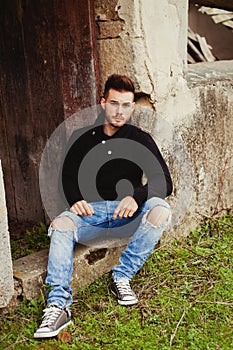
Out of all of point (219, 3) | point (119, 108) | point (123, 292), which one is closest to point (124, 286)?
point (123, 292)

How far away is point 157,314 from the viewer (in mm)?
2859

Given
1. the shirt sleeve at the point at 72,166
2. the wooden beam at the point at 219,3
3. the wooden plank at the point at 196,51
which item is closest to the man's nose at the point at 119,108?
the shirt sleeve at the point at 72,166

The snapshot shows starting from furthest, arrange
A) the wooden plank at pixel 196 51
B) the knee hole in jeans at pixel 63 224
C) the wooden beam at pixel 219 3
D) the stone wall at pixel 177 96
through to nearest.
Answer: the wooden plank at pixel 196 51 < the wooden beam at pixel 219 3 < the stone wall at pixel 177 96 < the knee hole in jeans at pixel 63 224

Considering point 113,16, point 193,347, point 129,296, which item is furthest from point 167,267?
point 113,16

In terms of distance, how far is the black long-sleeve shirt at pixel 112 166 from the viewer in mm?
3051

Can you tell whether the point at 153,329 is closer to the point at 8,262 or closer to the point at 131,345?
the point at 131,345

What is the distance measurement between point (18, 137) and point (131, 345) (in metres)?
1.87

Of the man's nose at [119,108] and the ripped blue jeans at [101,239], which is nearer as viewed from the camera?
the ripped blue jeans at [101,239]

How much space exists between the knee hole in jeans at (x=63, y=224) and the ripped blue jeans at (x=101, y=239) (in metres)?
0.02

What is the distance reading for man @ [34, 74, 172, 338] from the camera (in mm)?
2951

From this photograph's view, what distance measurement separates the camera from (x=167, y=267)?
132 inches

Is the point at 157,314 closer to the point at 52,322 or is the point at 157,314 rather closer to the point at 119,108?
the point at 52,322

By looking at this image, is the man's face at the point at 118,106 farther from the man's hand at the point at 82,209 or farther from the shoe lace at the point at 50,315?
the shoe lace at the point at 50,315

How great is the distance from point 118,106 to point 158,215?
73 centimetres
